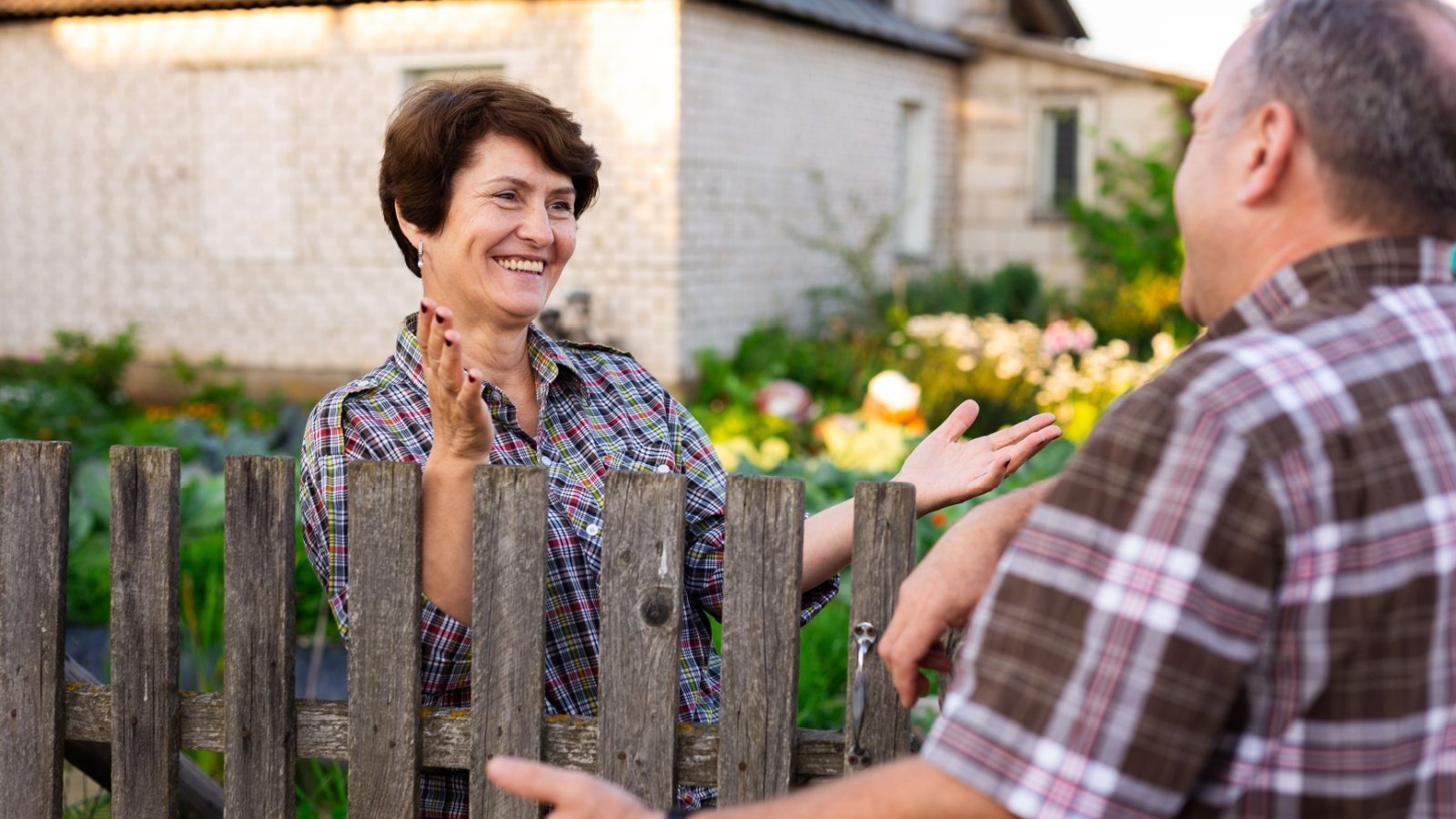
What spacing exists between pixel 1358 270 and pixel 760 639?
101 centimetres

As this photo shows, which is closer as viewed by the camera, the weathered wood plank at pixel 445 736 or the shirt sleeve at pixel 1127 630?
the shirt sleeve at pixel 1127 630

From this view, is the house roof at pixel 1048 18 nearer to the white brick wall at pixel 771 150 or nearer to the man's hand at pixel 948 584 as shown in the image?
the white brick wall at pixel 771 150

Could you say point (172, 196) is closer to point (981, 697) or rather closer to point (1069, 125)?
point (1069, 125)

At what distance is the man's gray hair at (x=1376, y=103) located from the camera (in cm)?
117

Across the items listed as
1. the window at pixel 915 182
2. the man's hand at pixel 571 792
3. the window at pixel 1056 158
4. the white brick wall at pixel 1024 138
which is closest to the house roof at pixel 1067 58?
the white brick wall at pixel 1024 138

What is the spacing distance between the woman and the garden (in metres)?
0.97

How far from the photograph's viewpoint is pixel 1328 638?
109 centimetres

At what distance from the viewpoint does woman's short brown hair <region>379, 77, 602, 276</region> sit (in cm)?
243

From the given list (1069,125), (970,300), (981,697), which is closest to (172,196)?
(970,300)

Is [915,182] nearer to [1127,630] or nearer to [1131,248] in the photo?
[1131,248]

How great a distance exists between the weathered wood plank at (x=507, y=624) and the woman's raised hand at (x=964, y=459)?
54 cm

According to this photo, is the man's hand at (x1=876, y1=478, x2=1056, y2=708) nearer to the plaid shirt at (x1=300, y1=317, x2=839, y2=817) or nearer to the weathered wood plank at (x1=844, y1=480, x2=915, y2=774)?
the weathered wood plank at (x1=844, y1=480, x2=915, y2=774)

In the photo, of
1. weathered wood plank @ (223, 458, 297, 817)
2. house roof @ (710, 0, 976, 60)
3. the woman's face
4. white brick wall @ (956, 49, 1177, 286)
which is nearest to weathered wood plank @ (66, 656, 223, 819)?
weathered wood plank @ (223, 458, 297, 817)

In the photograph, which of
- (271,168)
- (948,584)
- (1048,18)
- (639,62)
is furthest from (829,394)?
(1048,18)
